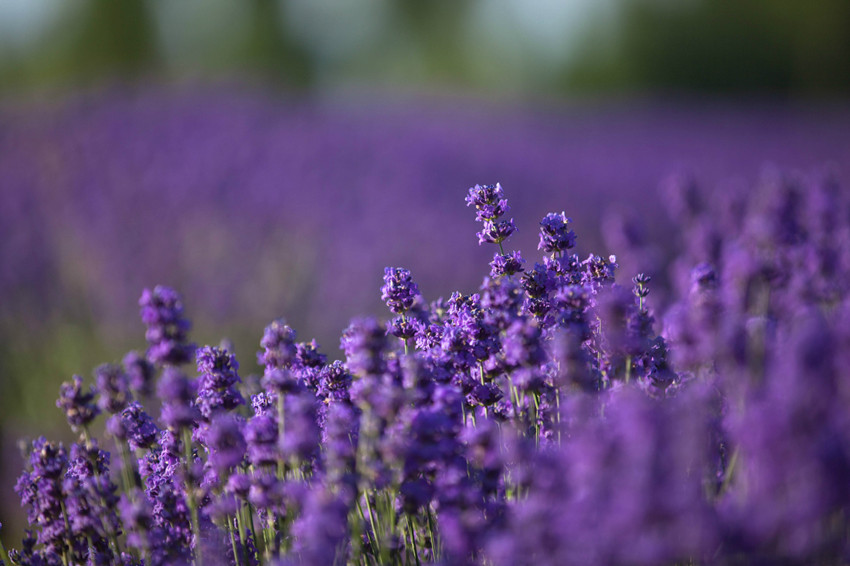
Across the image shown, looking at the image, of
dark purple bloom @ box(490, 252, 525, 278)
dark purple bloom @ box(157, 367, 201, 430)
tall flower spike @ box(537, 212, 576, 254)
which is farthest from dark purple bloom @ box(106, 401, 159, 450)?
tall flower spike @ box(537, 212, 576, 254)

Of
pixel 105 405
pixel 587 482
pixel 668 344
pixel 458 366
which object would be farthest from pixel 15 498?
pixel 587 482

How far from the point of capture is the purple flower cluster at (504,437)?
40.0 inches

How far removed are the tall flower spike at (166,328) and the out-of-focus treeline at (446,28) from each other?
18579mm

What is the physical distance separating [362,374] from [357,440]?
1.47 feet

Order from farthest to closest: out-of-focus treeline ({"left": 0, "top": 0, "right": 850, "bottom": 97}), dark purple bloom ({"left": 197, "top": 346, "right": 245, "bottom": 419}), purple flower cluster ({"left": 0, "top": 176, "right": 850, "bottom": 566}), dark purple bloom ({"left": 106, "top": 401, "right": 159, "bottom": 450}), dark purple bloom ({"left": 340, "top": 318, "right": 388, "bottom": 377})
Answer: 1. out-of-focus treeline ({"left": 0, "top": 0, "right": 850, "bottom": 97})
2. dark purple bloom ({"left": 106, "top": 401, "right": 159, "bottom": 450})
3. dark purple bloom ({"left": 197, "top": 346, "right": 245, "bottom": 419})
4. dark purple bloom ({"left": 340, "top": 318, "right": 388, "bottom": 377})
5. purple flower cluster ({"left": 0, "top": 176, "right": 850, "bottom": 566})

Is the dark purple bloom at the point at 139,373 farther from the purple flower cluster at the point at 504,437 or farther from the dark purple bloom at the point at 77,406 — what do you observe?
the dark purple bloom at the point at 77,406

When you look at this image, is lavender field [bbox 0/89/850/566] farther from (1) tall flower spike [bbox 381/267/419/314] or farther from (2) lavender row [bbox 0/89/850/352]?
(2) lavender row [bbox 0/89/850/352]

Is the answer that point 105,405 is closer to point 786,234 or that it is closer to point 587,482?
point 587,482

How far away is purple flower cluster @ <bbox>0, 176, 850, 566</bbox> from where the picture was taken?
102cm

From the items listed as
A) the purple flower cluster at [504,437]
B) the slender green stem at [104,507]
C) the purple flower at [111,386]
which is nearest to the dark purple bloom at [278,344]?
the purple flower cluster at [504,437]

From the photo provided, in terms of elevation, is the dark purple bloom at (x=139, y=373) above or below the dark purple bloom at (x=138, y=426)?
above

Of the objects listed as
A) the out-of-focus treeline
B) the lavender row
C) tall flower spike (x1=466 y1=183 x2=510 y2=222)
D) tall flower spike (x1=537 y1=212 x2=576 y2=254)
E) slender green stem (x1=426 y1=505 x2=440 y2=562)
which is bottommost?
slender green stem (x1=426 y1=505 x2=440 y2=562)

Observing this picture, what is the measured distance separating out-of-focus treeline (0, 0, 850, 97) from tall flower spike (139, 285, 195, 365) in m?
18.6

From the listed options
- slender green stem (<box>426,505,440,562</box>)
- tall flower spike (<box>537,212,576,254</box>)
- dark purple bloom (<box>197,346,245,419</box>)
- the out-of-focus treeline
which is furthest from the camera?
the out-of-focus treeline
